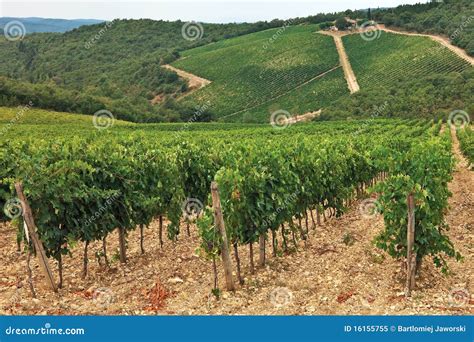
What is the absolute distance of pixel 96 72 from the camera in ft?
476

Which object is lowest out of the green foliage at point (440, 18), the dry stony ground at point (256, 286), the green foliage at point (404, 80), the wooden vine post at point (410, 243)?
the dry stony ground at point (256, 286)

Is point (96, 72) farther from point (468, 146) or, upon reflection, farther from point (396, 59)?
point (468, 146)

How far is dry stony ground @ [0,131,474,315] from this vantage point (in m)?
9.10

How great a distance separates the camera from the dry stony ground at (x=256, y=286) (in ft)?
29.9

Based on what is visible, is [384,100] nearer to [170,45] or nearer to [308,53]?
[308,53]

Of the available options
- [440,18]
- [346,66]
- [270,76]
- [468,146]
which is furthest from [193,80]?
[468,146]

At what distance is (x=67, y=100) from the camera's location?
7725 cm

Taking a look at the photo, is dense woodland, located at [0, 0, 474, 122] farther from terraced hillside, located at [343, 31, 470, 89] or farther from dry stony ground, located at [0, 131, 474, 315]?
dry stony ground, located at [0, 131, 474, 315]

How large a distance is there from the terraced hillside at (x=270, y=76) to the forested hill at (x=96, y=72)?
381 inches

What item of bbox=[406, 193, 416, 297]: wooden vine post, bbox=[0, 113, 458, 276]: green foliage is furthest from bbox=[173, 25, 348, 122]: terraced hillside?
bbox=[406, 193, 416, 297]: wooden vine post

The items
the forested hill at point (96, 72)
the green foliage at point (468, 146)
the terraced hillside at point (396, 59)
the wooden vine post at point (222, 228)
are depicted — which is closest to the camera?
the wooden vine post at point (222, 228)

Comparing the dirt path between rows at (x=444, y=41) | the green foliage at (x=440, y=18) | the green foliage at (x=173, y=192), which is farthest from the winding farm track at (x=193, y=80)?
the green foliage at (x=173, y=192)

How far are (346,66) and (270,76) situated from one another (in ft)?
56.8

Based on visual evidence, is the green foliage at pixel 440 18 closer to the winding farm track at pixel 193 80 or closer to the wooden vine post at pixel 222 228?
the winding farm track at pixel 193 80
